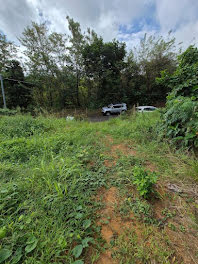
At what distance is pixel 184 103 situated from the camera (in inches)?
78.6

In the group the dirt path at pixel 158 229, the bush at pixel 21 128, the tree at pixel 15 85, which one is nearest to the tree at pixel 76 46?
the tree at pixel 15 85

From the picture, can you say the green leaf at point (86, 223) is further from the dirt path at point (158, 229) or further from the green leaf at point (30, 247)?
the green leaf at point (30, 247)

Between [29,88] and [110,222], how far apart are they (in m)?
13.8

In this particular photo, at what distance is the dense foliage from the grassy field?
1.28ft

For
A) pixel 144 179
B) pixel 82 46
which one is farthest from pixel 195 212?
pixel 82 46

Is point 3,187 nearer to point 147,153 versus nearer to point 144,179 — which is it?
point 144,179

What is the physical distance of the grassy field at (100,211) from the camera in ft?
2.69

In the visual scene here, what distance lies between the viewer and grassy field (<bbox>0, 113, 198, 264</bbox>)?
2.69 feet

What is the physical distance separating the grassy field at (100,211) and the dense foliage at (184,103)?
39 centimetres

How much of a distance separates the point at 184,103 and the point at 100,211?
2.37 m

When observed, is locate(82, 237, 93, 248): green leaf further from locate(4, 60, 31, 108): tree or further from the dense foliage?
locate(4, 60, 31, 108): tree

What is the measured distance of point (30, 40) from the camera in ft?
31.8

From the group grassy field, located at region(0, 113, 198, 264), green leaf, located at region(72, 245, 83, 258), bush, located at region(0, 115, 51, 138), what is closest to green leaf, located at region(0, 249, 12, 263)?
grassy field, located at region(0, 113, 198, 264)

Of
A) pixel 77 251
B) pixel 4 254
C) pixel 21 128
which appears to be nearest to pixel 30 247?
pixel 4 254
